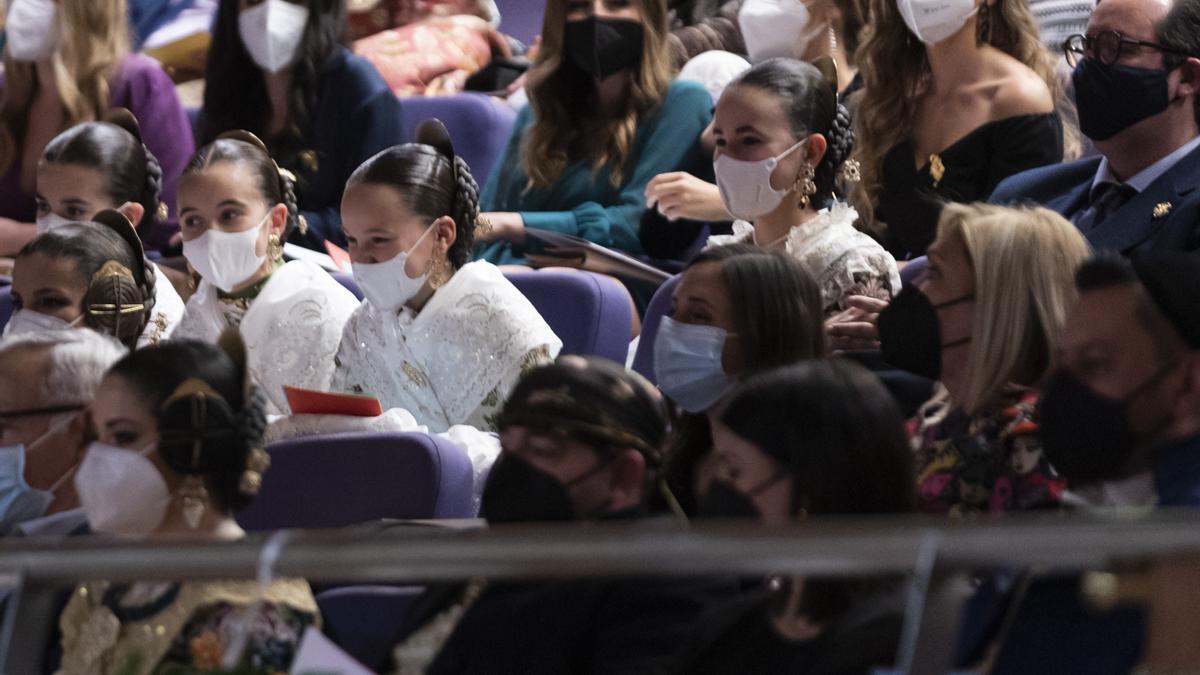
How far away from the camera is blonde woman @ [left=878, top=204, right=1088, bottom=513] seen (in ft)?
8.91

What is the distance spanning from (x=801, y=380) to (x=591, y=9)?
2939 mm

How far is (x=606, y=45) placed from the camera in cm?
491

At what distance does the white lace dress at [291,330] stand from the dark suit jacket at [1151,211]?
1.47 meters

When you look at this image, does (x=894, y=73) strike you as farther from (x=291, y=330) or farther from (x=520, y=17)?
(x=520, y=17)

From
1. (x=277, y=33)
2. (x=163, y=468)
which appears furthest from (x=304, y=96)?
(x=163, y=468)

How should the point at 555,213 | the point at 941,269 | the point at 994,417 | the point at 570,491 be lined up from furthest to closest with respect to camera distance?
the point at 555,213
the point at 941,269
the point at 994,417
the point at 570,491

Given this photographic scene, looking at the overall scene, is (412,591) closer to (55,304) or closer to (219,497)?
(219,497)

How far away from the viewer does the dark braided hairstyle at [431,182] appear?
3.96 m

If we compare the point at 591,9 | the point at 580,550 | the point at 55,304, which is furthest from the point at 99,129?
the point at 580,550

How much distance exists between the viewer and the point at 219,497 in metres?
2.70

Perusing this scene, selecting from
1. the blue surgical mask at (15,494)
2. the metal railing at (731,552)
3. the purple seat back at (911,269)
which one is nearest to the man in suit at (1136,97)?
the purple seat back at (911,269)

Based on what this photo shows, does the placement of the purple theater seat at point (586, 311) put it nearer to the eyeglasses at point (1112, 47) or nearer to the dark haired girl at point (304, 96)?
the eyeglasses at point (1112, 47)

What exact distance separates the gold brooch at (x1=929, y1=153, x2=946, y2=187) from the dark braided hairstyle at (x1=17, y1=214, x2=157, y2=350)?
171 cm

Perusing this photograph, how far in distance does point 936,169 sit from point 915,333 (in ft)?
3.98
